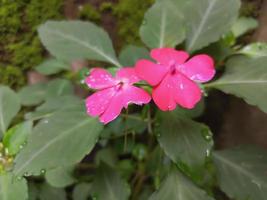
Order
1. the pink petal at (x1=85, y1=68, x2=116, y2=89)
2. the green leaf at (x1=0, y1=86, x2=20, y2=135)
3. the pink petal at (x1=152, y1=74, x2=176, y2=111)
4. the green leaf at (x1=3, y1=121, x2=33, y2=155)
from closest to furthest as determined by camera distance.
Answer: the pink petal at (x1=152, y1=74, x2=176, y2=111) → the pink petal at (x1=85, y1=68, x2=116, y2=89) → the green leaf at (x1=3, y1=121, x2=33, y2=155) → the green leaf at (x1=0, y1=86, x2=20, y2=135)

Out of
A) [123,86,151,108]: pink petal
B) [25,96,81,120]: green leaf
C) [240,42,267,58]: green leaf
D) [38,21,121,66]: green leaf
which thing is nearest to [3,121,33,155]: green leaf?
[25,96,81,120]: green leaf

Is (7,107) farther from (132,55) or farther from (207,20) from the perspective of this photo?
(207,20)

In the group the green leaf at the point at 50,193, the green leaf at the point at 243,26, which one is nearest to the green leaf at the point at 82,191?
the green leaf at the point at 50,193

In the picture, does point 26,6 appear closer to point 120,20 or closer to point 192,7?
point 120,20

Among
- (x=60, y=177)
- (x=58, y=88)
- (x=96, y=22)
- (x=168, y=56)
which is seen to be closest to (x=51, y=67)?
(x=58, y=88)

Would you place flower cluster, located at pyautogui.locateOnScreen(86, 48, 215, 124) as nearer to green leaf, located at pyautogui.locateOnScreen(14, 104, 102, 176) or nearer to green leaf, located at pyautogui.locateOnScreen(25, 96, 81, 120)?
green leaf, located at pyautogui.locateOnScreen(14, 104, 102, 176)

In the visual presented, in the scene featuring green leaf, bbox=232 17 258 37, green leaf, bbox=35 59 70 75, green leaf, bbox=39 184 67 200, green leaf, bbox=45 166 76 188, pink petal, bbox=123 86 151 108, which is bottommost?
green leaf, bbox=39 184 67 200
